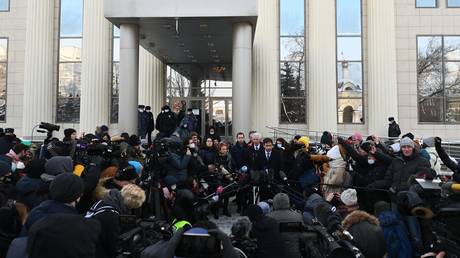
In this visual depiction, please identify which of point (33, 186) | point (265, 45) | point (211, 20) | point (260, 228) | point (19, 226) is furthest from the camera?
point (265, 45)

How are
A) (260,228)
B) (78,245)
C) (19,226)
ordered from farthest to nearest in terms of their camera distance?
(260,228) < (19,226) < (78,245)

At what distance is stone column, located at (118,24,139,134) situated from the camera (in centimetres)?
1573

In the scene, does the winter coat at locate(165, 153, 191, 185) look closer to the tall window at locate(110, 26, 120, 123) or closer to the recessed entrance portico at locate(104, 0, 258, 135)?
the recessed entrance portico at locate(104, 0, 258, 135)

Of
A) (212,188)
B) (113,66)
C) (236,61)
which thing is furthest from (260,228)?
(113,66)

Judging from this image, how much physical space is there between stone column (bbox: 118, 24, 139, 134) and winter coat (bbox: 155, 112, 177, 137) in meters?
0.92

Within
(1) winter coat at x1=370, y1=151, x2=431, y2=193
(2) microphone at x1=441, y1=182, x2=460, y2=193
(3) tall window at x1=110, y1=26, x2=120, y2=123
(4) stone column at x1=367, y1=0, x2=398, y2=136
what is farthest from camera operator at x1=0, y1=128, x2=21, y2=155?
(4) stone column at x1=367, y1=0, x2=398, y2=136

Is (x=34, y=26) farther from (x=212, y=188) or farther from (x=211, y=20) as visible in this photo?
(x=212, y=188)

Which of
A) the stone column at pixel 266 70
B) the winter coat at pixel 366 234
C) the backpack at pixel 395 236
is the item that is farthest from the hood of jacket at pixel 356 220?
the stone column at pixel 266 70

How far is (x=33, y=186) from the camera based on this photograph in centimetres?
528

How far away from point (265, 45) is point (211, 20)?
6.74 meters

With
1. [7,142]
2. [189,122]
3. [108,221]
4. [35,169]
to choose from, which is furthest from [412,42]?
[108,221]

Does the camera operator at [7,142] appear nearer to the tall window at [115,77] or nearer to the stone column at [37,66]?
the tall window at [115,77]

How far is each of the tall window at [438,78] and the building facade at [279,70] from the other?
5 cm

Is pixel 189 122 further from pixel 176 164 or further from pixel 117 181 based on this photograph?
pixel 117 181
